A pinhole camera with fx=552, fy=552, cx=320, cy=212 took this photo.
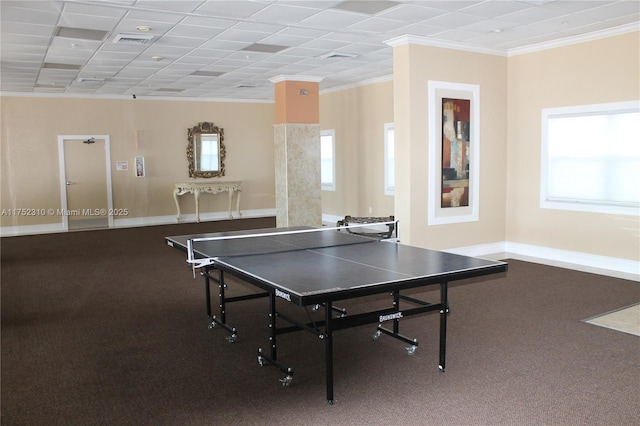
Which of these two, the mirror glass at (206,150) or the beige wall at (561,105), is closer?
the beige wall at (561,105)

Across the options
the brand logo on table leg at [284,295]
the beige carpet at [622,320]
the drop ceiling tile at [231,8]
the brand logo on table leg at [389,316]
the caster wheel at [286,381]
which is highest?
the drop ceiling tile at [231,8]

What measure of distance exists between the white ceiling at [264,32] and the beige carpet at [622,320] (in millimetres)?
2958

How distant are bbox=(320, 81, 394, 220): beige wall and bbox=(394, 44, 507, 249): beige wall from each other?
2.59 meters

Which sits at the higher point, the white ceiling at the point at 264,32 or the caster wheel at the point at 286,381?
the white ceiling at the point at 264,32

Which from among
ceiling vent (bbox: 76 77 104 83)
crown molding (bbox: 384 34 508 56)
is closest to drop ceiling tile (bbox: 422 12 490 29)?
crown molding (bbox: 384 34 508 56)

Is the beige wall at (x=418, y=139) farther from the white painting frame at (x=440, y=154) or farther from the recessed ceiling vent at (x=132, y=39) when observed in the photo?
the recessed ceiling vent at (x=132, y=39)

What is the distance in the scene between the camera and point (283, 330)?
12.7 ft

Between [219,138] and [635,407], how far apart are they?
1097 cm

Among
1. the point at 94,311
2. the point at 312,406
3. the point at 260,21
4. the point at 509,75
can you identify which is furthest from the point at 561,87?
the point at 94,311

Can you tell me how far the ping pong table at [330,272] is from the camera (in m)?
3.04

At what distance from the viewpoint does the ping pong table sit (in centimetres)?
304

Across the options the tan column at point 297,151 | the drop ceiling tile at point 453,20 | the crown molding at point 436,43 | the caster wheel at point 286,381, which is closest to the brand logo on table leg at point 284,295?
the caster wheel at point 286,381

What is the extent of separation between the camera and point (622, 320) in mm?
4727

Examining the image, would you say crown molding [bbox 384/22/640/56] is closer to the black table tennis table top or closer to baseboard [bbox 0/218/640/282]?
baseboard [bbox 0/218/640/282]
